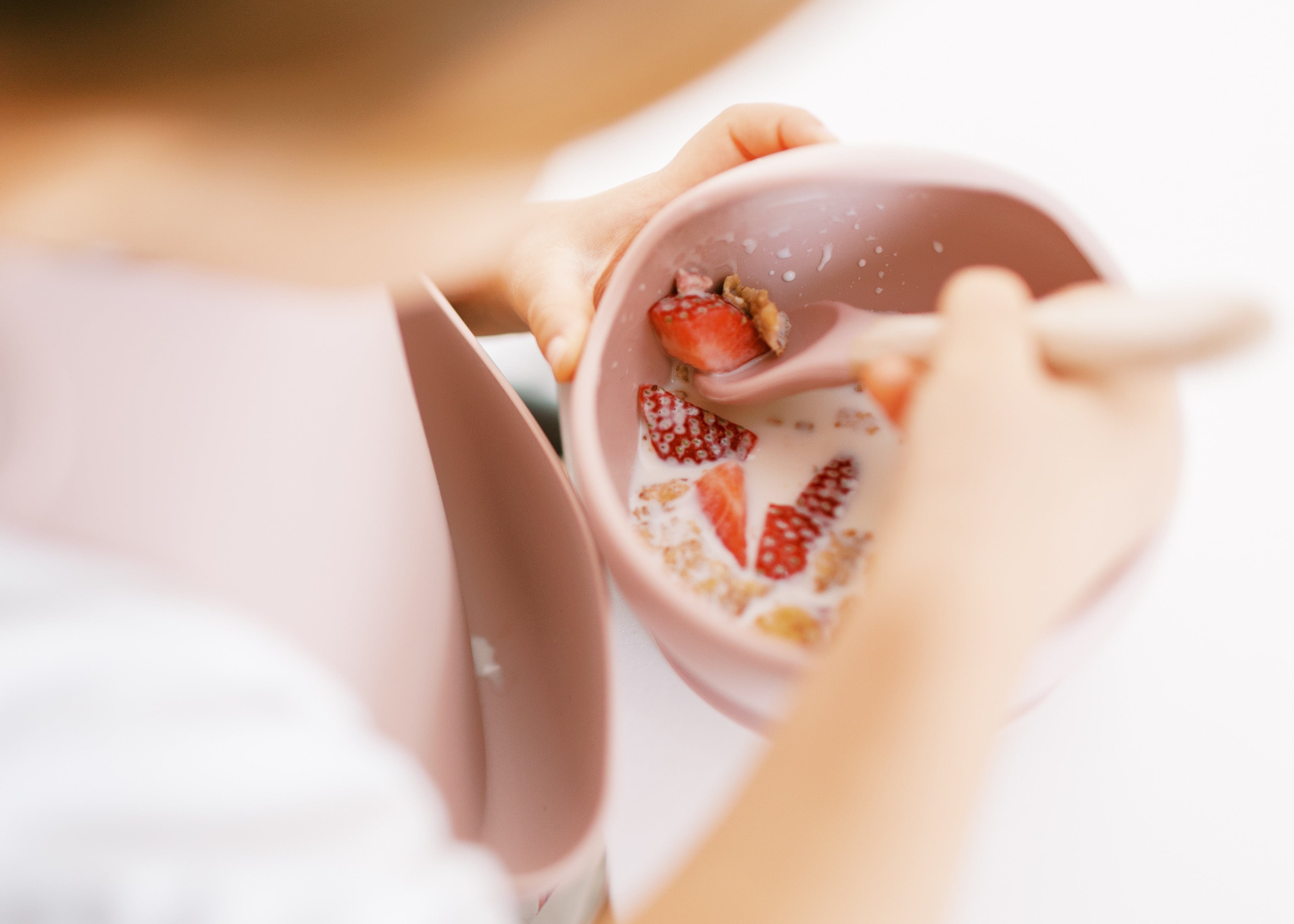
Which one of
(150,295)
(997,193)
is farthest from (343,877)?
(997,193)

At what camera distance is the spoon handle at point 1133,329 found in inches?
8.8

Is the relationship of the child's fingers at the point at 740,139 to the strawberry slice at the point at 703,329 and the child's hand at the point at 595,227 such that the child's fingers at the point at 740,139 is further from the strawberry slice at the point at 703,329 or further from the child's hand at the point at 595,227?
the strawberry slice at the point at 703,329

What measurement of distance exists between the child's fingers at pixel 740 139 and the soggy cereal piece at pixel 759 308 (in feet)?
0.27

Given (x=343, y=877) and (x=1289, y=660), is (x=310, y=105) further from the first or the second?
(x=1289, y=660)

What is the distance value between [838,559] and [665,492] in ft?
0.34

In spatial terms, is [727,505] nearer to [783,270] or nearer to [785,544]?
[785,544]

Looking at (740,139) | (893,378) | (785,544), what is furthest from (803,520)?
(740,139)

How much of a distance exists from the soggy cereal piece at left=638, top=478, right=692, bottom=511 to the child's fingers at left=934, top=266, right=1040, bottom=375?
0.60 feet

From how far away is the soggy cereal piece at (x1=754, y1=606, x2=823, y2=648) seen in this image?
0.35 m

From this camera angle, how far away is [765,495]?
435mm

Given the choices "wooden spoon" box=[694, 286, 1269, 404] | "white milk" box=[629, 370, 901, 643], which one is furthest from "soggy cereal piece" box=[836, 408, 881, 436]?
"wooden spoon" box=[694, 286, 1269, 404]

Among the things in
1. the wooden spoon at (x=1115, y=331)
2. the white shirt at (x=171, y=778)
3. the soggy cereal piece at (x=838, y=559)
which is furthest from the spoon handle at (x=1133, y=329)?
the white shirt at (x=171, y=778)

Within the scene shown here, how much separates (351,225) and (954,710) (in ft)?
0.68

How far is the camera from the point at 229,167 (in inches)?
6.7
